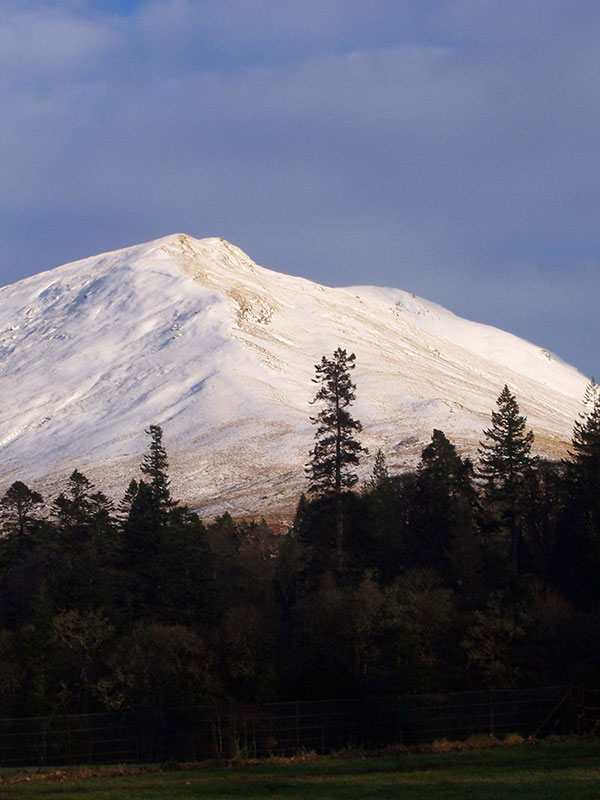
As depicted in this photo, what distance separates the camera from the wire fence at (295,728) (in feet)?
121

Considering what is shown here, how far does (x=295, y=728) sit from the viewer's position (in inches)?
1478

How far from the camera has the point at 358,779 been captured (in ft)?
81.6

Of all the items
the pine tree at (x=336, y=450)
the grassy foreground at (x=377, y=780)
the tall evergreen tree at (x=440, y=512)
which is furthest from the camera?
the tall evergreen tree at (x=440, y=512)

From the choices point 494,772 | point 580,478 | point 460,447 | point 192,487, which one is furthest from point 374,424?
point 494,772

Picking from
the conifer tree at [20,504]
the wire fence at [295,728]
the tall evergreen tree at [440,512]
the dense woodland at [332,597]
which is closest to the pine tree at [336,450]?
the dense woodland at [332,597]

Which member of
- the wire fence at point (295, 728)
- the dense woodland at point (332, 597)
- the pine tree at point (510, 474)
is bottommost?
the wire fence at point (295, 728)

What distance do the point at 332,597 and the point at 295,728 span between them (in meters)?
15.7

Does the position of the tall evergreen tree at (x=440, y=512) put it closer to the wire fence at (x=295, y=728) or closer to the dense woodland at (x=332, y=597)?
the dense woodland at (x=332, y=597)

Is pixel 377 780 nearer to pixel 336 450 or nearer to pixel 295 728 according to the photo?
pixel 295 728

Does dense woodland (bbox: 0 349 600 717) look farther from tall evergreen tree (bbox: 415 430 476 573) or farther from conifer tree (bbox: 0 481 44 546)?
conifer tree (bbox: 0 481 44 546)

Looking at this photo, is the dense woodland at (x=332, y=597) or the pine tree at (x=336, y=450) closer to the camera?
the dense woodland at (x=332, y=597)

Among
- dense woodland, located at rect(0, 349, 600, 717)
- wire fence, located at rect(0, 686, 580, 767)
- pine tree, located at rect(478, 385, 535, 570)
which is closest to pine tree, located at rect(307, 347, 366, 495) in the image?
dense woodland, located at rect(0, 349, 600, 717)

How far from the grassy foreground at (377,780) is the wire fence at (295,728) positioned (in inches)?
301

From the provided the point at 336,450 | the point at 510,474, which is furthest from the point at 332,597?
the point at 510,474
